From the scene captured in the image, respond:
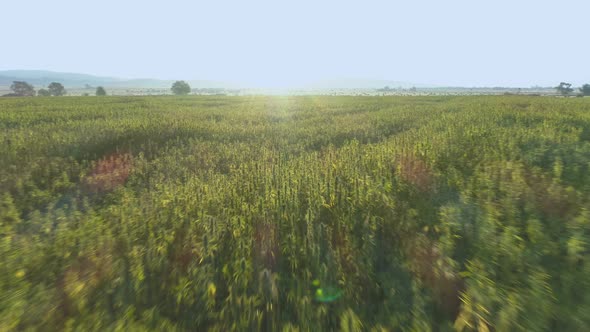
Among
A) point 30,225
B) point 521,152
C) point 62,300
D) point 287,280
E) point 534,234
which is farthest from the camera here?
point 521,152

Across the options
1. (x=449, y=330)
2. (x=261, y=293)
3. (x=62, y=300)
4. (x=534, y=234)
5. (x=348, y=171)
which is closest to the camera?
(x=449, y=330)

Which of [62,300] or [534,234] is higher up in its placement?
[534,234]

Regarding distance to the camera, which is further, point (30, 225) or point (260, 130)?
point (260, 130)

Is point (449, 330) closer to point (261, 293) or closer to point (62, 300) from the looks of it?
point (261, 293)

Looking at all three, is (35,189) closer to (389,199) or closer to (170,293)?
(170,293)

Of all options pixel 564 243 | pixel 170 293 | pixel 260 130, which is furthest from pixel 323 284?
pixel 260 130

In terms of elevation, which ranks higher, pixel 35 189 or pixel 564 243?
pixel 564 243

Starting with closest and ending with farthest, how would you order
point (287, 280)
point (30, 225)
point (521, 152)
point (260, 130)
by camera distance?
point (287, 280), point (30, 225), point (521, 152), point (260, 130)

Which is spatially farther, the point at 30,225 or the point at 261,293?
the point at 30,225

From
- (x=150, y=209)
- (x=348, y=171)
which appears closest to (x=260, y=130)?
(x=348, y=171)
